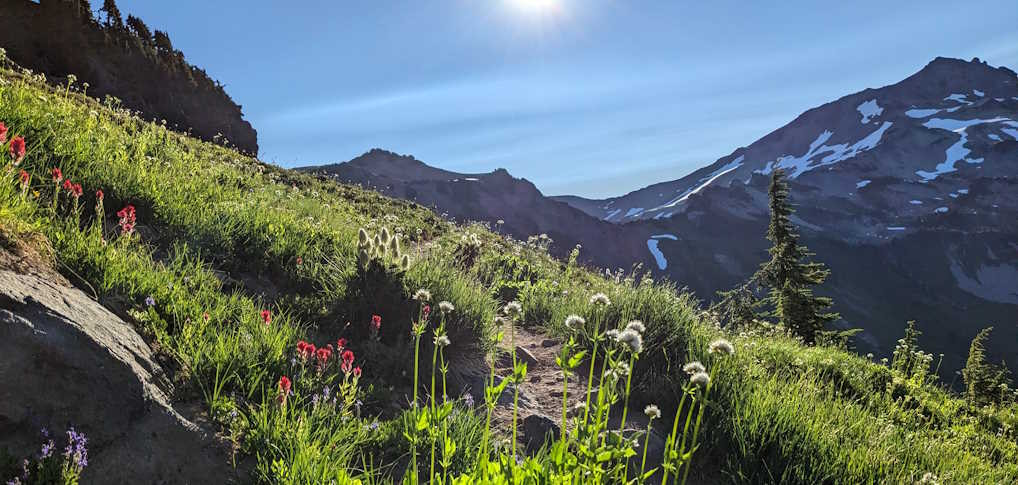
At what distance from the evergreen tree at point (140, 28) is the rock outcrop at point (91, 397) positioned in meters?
36.1

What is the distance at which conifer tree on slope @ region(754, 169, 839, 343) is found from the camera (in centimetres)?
2080

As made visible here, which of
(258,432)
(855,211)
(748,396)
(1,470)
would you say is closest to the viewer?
(1,470)

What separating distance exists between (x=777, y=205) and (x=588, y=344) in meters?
20.8

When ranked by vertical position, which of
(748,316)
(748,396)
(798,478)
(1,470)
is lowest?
(748,316)

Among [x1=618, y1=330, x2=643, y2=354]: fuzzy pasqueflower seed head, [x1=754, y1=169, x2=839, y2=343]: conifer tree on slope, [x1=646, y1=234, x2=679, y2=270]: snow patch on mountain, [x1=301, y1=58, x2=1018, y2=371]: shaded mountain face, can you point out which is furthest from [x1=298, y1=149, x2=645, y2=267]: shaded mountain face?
[x1=618, y1=330, x2=643, y2=354]: fuzzy pasqueflower seed head

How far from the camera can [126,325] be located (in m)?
3.48

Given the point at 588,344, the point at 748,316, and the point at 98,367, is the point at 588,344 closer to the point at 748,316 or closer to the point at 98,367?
the point at 98,367

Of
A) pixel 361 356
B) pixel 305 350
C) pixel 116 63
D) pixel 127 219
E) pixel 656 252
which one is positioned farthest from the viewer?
pixel 656 252

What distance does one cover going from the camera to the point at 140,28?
104 ft

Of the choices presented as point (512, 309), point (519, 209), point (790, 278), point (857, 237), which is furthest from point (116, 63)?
point (857, 237)

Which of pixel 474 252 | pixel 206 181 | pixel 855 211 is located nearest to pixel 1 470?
pixel 206 181

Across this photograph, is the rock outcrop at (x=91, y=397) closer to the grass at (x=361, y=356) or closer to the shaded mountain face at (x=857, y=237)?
the grass at (x=361, y=356)

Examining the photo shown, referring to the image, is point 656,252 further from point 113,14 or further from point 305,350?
point 305,350

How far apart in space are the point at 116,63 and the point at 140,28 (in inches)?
272
